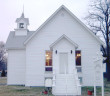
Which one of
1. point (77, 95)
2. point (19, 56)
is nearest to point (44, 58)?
point (19, 56)

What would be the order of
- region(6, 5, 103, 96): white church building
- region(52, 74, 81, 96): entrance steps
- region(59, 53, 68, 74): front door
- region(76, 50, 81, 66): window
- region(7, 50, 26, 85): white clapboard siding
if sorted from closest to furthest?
region(52, 74, 81, 96): entrance steps → region(59, 53, 68, 74): front door → region(6, 5, 103, 96): white church building → region(76, 50, 81, 66): window → region(7, 50, 26, 85): white clapboard siding

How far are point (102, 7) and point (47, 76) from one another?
12660 millimetres

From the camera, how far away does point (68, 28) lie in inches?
961

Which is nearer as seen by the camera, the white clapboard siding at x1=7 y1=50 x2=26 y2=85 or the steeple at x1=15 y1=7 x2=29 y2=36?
the white clapboard siding at x1=7 y1=50 x2=26 y2=85

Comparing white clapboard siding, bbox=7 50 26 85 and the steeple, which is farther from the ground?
the steeple

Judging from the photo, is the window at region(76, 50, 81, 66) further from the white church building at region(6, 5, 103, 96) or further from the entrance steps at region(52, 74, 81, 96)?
the entrance steps at region(52, 74, 81, 96)

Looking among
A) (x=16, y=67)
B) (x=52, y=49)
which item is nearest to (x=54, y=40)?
(x=52, y=49)

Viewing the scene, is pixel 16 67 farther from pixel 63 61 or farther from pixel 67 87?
pixel 67 87

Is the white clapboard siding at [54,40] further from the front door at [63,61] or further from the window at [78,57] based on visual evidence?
the front door at [63,61]

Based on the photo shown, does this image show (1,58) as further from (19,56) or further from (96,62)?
(96,62)

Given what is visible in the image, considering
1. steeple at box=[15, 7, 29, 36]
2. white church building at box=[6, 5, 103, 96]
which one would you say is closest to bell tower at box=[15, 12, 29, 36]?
steeple at box=[15, 7, 29, 36]

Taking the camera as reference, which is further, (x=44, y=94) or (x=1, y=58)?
(x=1, y=58)

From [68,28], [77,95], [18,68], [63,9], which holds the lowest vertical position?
[77,95]

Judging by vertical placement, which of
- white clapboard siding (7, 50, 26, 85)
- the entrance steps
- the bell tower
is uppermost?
the bell tower
